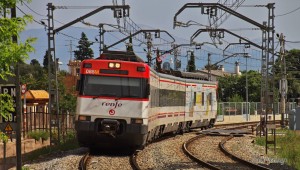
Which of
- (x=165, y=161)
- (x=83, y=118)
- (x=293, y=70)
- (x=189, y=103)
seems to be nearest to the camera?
(x=165, y=161)

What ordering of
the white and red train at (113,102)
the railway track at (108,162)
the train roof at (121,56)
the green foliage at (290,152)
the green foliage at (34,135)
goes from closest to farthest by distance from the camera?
the railway track at (108,162) → the green foliage at (290,152) → the white and red train at (113,102) → the train roof at (121,56) → the green foliage at (34,135)

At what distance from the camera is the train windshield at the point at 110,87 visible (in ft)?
66.1

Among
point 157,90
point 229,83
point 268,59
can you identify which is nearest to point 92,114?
point 157,90

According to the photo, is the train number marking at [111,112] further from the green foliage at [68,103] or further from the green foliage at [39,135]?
the green foliage at [68,103]

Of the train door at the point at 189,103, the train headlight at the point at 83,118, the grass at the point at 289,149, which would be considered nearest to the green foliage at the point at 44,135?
the train door at the point at 189,103

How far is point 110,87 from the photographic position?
66.3 ft

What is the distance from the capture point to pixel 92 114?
19.9m

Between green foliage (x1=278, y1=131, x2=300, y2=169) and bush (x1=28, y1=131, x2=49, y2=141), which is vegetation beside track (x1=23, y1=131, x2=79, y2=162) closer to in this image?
bush (x1=28, y1=131, x2=49, y2=141)

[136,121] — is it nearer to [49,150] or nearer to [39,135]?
[49,150]

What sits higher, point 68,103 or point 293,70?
point 293,70

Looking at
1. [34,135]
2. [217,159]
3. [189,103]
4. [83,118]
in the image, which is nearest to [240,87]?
[189,103]

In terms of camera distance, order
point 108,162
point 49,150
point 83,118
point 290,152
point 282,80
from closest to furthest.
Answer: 1. point 108,162
2. point 83,118
3. point 290,152
4. point 49,150
5. point 282,80

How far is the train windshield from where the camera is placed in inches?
793

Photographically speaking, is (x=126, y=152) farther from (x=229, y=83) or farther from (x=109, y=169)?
(x=229, y=83)
